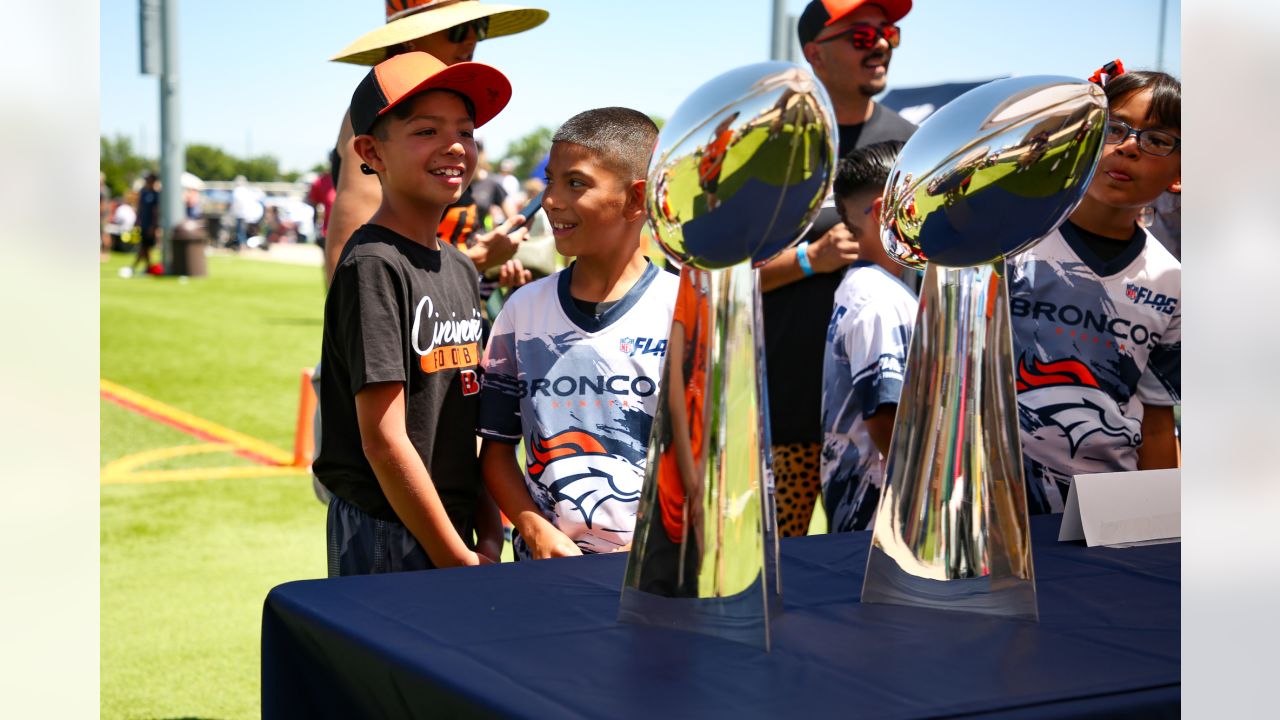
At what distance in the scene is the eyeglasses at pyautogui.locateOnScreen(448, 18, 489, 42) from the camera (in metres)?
2.49

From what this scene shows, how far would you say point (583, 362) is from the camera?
1.79 m

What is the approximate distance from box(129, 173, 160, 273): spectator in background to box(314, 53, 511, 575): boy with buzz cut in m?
18.3

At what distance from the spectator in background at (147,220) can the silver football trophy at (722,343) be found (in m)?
19.4

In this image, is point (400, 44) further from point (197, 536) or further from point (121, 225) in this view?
point (121, 225)

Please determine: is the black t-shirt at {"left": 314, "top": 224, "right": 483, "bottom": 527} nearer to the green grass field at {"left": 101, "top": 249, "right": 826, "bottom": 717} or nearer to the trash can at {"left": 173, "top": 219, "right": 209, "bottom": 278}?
the green grass field at {"left": 101, "top": 249, "right": 826, "bottom": 717}

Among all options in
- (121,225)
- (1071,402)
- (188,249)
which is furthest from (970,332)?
(121,225)

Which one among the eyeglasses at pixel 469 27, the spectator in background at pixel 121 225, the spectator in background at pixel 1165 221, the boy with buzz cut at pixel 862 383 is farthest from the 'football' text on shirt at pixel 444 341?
the spectator in background at pixel 121 225

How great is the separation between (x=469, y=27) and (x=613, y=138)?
748 mm

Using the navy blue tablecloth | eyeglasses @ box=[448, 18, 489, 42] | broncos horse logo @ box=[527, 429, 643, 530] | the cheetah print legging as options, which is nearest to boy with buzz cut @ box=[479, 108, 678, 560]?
broncos horse logo @ box=[527, 429, 643, 530]

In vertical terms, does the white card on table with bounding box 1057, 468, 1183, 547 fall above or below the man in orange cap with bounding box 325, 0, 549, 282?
below

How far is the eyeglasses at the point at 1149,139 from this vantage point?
2.02m
